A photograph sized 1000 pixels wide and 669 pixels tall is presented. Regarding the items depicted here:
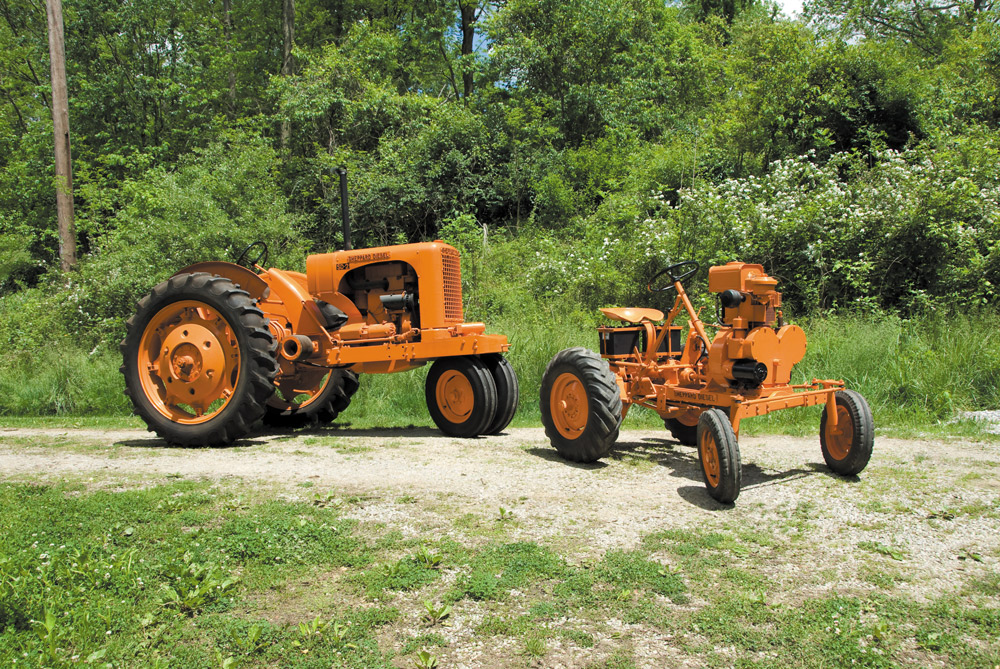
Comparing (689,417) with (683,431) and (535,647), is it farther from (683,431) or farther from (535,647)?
(535,647)

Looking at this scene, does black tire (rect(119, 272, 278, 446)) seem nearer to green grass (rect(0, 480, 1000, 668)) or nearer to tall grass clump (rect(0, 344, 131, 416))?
green grass (rect(0, 480, 1000, 668))

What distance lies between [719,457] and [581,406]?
161 centimetres

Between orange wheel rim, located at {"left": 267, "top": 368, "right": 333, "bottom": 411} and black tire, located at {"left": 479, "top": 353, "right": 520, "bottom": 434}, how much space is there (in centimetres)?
211

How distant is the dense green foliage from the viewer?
12.3 meters

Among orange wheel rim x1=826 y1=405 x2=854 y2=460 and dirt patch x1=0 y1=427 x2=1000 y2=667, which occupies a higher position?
orange wheel rim x1=826 y1=405 x2=854 y2=460

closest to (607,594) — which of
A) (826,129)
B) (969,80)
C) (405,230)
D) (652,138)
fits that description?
(826,129)

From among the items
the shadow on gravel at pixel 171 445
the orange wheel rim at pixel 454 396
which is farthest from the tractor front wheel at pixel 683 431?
the shadow on gravel at pixel 171 445

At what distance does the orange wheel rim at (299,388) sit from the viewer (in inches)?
328

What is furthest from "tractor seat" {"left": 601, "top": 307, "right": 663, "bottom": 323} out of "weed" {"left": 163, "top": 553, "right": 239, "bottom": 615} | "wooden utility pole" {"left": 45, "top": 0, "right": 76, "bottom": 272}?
"wooden utility pole" {"left": 45, "top": 0, "right": 76, "bottom": 272}

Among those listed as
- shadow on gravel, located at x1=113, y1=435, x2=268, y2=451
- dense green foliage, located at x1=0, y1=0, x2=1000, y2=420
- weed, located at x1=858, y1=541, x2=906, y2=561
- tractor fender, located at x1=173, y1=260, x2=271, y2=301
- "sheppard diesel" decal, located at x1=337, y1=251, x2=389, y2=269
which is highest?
dense green foliage, located at x1=0, y1=0, x2=1000, y2=420

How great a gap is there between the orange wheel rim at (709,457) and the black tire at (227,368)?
4078mm

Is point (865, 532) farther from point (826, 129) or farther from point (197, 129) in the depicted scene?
point (197, 129)

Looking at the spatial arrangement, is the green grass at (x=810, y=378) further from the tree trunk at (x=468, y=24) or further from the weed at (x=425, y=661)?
the tree trunk at (x=468, y=24)

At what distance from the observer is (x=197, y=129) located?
2292cm
